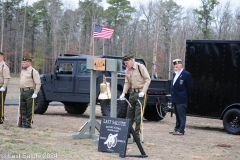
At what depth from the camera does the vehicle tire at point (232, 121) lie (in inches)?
480

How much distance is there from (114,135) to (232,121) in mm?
4919

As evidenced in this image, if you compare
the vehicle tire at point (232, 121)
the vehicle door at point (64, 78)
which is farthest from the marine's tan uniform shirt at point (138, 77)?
the vehicle door at point (64, 78)

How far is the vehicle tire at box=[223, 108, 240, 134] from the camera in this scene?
12.2 metres

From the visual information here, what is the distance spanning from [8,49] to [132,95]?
60141 millimetres

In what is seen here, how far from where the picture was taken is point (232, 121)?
12.3 meters

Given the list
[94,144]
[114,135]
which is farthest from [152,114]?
[114,135]

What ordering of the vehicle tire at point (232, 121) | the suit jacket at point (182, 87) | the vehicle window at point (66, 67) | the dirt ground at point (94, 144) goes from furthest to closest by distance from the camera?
the vehicle window at point (66, 67), the vehicle tire at point (232, 121), the suit jacket at point (182, 87), the dirt ground at point (94, 144)

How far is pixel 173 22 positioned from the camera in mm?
59625

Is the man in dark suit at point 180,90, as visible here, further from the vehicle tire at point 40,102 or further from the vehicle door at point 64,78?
the vehicle tire at point 40,102

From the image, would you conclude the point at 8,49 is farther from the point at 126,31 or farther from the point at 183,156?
the point at 183,156

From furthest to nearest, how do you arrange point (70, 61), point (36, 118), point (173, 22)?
point (173, 22) < point (70, 61) < point (36, 118)

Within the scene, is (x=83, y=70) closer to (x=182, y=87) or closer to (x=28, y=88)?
(x=28, y=88)

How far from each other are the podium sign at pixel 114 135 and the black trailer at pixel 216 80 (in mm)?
4737

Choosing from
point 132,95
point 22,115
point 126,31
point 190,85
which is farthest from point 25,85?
point 126,31
